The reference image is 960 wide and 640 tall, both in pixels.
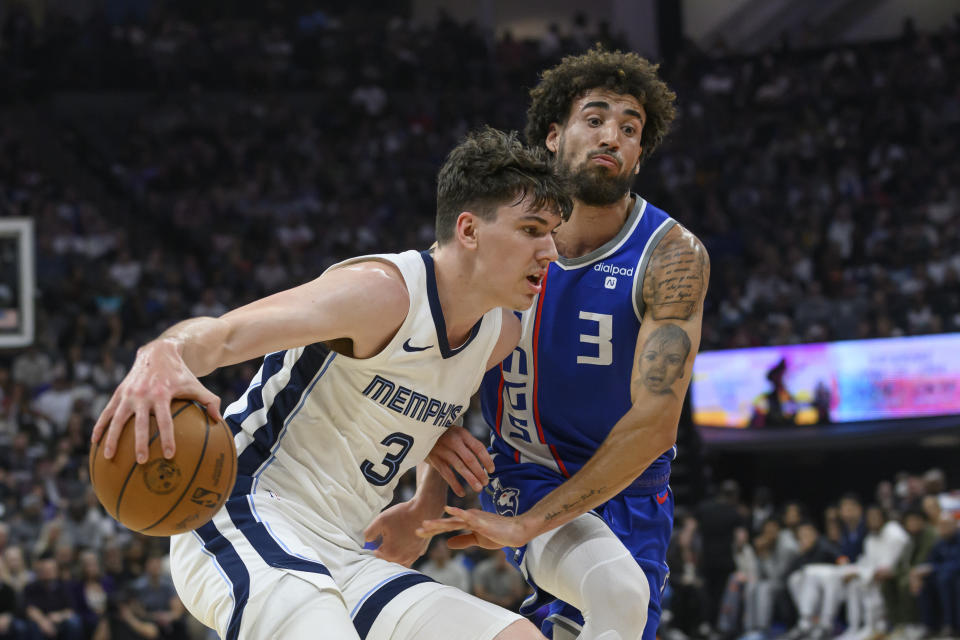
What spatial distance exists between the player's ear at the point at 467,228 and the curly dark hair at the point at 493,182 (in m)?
0.02

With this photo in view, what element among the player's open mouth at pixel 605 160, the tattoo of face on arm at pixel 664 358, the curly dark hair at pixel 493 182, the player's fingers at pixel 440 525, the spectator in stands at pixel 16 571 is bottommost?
the spectator in stands at pixel 16 571

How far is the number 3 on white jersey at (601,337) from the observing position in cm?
365

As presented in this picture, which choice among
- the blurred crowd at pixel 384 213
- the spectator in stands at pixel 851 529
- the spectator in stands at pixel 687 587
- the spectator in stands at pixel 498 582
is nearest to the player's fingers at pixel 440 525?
the spectator in stands at pixel 498 582

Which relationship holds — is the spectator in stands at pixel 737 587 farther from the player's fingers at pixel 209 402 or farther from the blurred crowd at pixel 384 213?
the player's fingers at pixel 209 402

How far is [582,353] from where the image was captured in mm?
3688

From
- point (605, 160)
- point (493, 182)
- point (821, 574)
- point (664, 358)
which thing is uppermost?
point (605, 160)

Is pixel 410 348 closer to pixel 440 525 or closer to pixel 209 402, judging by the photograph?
pixel 440 525

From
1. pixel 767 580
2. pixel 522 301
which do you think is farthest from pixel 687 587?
pixel 522 301

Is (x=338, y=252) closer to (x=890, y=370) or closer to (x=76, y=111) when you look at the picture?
(x=76, y=111)

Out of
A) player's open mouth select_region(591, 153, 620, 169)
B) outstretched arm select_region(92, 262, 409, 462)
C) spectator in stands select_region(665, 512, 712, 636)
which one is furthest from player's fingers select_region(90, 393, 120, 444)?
spectator in stands select_region(665, 512, 712, 636)

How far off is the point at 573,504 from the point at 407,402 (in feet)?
2.10

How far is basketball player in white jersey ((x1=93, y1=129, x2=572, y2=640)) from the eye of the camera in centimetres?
272

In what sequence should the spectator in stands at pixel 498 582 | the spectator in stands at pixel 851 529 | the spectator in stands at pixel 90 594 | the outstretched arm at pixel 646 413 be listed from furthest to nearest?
the spectator in stands at pixel 851 529 < the spectator in stands at pixel 498 582 < the spectator in stands at pixel 90 594 < the outstretched arm at pixel 646 413

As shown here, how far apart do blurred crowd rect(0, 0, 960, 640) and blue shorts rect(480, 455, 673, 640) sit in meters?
6.51
